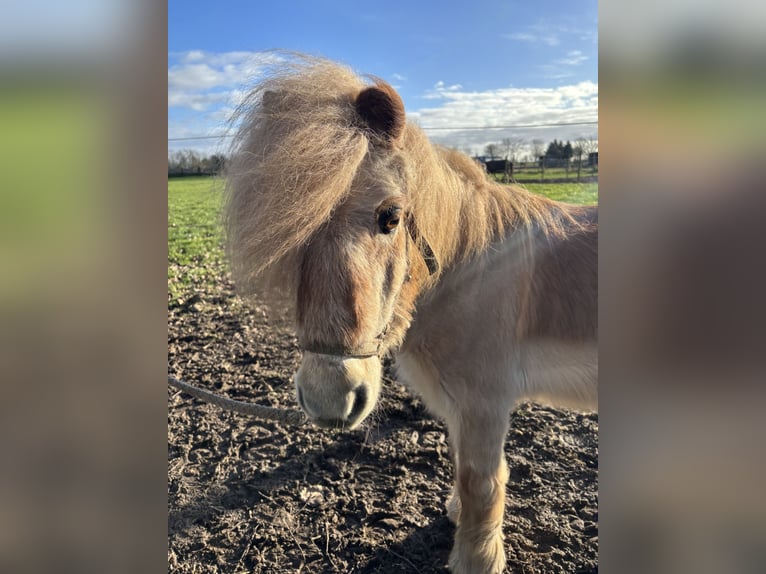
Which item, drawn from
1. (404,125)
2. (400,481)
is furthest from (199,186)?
(400,481)

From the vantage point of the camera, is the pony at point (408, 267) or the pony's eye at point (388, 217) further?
the pony's eye at point (388, 217)

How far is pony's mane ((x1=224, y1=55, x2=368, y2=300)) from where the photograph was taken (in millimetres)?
1447

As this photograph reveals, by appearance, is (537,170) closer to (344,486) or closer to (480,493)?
(480,493)

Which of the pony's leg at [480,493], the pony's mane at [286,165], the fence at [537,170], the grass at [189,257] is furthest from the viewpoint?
the grass at [189,257]

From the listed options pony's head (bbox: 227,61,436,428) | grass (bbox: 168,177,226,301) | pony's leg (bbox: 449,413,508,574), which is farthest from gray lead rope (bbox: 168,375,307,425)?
grass (bbox: 168,177,226,301)

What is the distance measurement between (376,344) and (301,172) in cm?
70

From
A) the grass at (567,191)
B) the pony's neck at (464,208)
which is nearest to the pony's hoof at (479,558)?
the pony's neck at (464,208)

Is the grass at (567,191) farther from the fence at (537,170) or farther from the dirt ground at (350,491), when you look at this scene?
the dirt ground at (350,491)

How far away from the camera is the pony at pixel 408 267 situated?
1.49 meters

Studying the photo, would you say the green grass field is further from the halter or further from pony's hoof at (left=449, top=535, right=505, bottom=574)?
pony's hoof at (left=449, top=535, right=505, bottom=574)

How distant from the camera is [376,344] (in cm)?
165

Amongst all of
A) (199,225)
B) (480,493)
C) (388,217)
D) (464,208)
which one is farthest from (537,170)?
(199,225)
